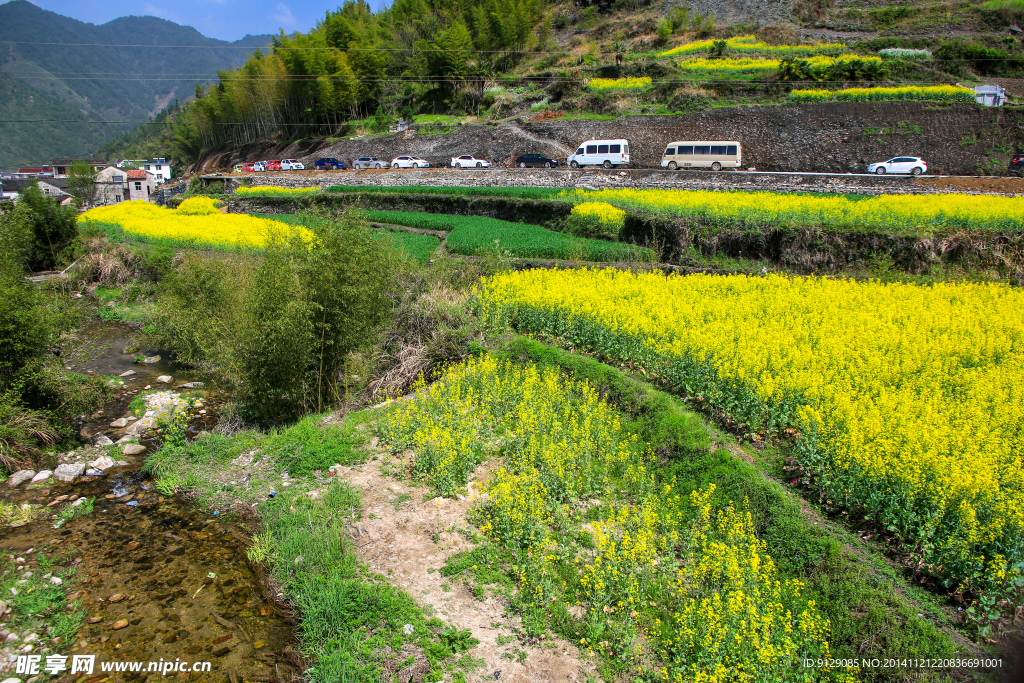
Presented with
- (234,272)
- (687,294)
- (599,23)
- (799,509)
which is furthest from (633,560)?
(599,23)

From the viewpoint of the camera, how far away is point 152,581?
20.5 feet

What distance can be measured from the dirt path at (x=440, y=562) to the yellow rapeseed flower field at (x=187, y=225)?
1026 cm

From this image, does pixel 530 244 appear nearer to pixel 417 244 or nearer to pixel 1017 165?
pixel 417 244

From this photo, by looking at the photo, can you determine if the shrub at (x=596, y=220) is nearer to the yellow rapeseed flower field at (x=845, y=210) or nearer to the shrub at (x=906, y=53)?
the yellow rapeseed flower field at (x=845, y=210)

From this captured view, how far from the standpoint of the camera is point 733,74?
40.5 metres

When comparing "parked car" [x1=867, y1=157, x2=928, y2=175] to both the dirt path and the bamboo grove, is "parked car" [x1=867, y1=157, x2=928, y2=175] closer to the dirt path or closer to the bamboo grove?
the dirt path

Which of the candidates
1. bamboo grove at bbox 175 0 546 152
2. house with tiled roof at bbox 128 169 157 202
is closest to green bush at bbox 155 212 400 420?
bamboo grove at bbox 175 0 546 152

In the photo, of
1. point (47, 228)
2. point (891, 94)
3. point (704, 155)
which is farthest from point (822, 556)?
point (891, 94)

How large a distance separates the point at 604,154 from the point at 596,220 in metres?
14.1

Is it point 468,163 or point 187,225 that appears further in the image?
point 468,163

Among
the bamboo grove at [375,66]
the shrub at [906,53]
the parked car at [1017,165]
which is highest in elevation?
the bamboo grove at [375,66]

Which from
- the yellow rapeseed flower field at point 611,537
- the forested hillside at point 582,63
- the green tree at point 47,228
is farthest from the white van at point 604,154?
the green tree at point 47,228

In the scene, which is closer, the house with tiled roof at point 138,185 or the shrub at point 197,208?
the shrub at point 197,208

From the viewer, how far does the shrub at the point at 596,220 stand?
16.6 meters
